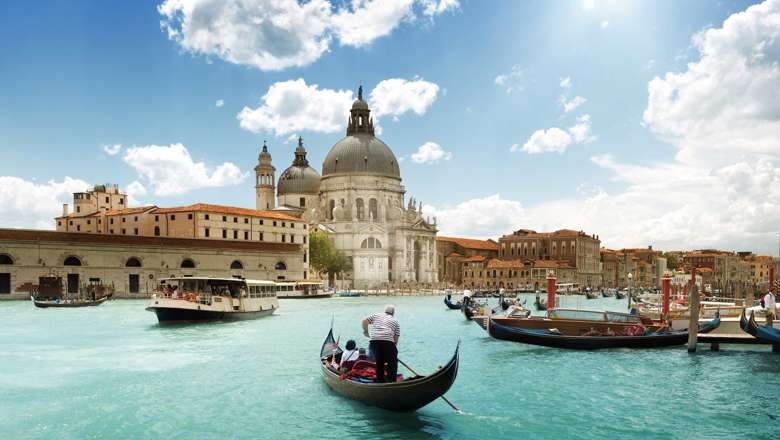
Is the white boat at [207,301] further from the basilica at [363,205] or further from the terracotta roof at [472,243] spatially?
the terracotta roof at [472,243]

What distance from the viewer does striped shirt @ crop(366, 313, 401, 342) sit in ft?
39.5

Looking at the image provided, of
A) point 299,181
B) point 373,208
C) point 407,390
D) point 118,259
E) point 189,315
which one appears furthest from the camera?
point 299,181

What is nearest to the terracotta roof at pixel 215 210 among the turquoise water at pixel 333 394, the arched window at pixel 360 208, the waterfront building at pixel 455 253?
the arched window at pixel 360 208

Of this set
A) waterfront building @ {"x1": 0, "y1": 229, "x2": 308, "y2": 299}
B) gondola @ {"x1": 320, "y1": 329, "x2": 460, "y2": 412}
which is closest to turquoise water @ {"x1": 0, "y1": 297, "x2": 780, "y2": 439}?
gondola @ {"x1": 320, "y1": 329, "x2": 460, "y2": 412}

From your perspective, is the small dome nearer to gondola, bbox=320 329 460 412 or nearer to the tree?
the tree

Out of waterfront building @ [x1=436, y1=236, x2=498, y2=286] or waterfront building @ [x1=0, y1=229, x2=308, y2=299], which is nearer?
waterfront building @ [x1=0, y1=229, x2=308, y2=299]

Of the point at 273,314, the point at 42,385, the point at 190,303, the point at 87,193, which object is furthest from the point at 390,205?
the point at 42,385

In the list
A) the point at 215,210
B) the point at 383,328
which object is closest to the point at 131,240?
the point at 215,210

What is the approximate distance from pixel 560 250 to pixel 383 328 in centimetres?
8858

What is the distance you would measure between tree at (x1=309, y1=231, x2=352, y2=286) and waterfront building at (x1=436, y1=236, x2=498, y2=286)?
74.5 feet

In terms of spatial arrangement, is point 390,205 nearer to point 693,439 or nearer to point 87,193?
point 87,193

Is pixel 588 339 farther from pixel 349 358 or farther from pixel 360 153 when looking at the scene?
pixel 360 153

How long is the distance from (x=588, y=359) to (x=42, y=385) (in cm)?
1362

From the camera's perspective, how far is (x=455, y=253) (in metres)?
104
